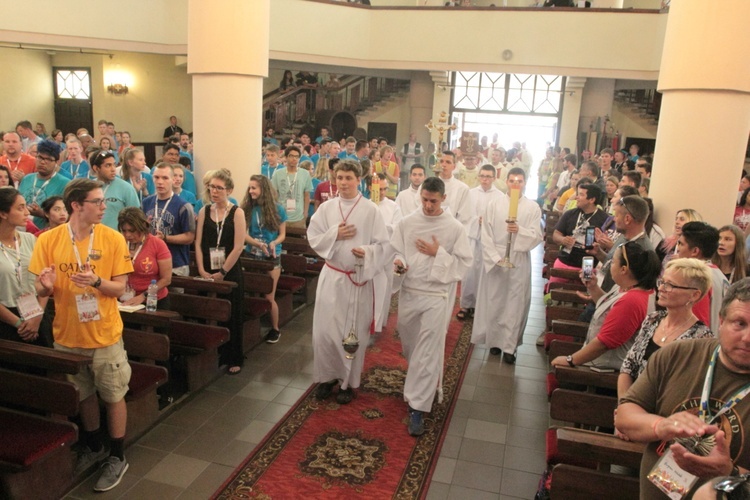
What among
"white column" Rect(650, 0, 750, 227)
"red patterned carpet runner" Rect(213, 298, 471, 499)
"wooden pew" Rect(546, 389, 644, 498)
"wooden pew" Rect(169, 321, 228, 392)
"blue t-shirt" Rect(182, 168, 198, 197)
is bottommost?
"red patterned carpet runner" Rect(213, 298, 471, 499)

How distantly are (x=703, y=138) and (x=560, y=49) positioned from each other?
1035 cm

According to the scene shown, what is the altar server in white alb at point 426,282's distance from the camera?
4.79m

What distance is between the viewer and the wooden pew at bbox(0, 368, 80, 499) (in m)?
3.26

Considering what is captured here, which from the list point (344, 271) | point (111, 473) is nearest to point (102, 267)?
point (111, 473)

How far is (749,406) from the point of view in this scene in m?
2.10

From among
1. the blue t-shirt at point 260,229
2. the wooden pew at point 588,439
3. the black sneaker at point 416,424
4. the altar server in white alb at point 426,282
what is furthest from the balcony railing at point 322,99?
the wooden pew at point 588,439

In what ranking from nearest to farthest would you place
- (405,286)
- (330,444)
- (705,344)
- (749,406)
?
(749,406)
(705,344)
(330,444)
(405,286)

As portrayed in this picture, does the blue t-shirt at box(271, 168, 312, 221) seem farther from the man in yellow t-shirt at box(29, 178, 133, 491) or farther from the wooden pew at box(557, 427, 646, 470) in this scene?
the wooden pew at box(557, 427, 646, 470)

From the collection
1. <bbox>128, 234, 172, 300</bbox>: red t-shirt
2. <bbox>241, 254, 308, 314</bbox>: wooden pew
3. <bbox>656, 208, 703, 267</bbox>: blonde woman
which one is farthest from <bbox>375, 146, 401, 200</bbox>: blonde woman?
<bbox>128, 234, 172, 300</bbox>: red t-shirt

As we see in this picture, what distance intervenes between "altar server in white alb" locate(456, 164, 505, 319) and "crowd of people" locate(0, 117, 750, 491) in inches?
1.0

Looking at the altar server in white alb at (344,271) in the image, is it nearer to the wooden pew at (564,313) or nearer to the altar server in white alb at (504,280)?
the wooden pew at (564,313)

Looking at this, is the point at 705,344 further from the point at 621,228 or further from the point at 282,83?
the point at 282,83

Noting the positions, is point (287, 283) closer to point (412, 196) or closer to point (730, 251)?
point (412, 196)

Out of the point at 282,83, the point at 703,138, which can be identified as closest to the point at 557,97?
the point at 282,83
